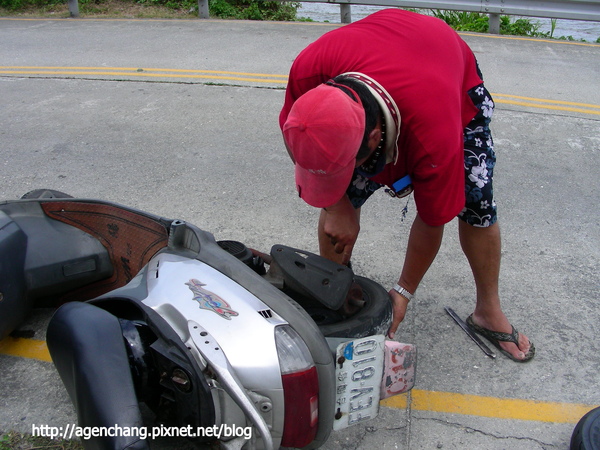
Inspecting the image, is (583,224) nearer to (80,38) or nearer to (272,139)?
(272,139)

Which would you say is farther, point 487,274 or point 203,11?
point 203,11

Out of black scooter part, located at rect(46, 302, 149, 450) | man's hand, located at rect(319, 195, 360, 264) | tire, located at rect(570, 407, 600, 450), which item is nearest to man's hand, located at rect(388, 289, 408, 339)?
man's hand, located at rect(319, 195, 360, 264)

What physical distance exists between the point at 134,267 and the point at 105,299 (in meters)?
0.53

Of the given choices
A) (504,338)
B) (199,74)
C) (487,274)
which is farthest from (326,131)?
(199,74)

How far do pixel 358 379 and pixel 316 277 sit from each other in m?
0.36

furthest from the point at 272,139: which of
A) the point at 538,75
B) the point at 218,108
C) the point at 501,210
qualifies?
the point at 538,75

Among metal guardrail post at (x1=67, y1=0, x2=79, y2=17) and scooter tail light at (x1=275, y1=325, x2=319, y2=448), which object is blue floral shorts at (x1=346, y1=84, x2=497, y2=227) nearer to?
scooter tail light at (x1=275, y1=325, x2=319, y2=448)

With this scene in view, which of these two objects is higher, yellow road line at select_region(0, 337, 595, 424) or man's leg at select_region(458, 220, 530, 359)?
man's leg at select_region(458, 220, 530, 359)

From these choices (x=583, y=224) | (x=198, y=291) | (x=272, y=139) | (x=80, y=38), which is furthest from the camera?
(x=80, y=38)

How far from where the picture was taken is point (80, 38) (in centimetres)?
764

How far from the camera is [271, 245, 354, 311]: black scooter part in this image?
75.5 inches

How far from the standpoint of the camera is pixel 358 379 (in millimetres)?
1787

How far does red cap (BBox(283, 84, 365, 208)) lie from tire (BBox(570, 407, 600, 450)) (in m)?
1.18

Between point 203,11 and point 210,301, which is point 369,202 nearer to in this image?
point 210,301
